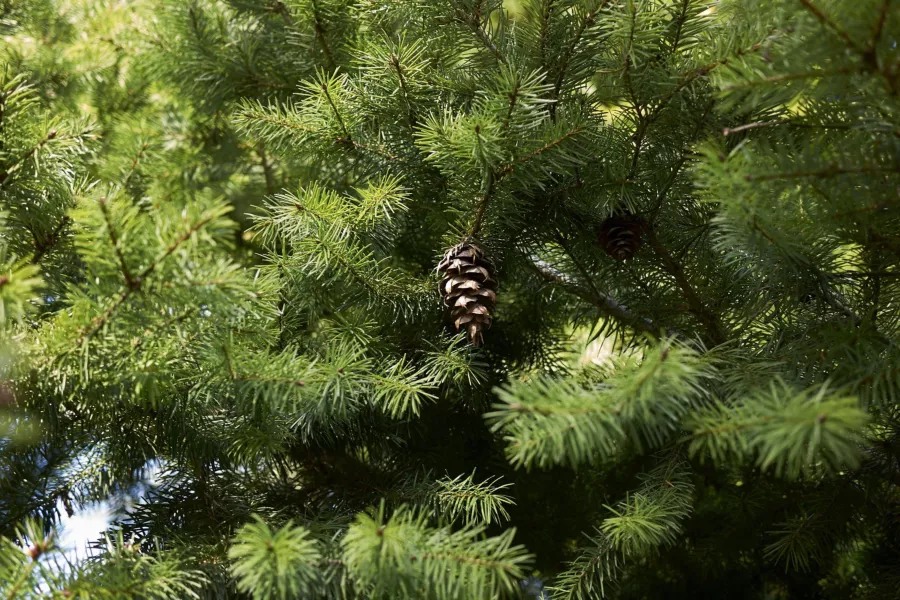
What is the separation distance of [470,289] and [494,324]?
15 centimetres

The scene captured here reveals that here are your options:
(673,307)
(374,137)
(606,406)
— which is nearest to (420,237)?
(374,137)

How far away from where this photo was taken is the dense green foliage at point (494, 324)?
15.6 inches

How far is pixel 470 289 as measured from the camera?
19.9 inches

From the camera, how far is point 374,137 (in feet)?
1.95

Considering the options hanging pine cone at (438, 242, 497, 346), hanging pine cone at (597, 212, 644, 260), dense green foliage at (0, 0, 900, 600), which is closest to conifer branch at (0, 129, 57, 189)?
dense green foliage at (0, 0, 900, 600)

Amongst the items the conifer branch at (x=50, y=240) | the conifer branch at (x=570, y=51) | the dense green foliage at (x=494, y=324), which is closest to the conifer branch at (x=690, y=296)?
the dense green foliage at (x=494, y=324)

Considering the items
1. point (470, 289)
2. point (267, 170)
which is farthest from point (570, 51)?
point (267, 170)

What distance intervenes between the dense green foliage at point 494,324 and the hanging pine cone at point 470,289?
24mm

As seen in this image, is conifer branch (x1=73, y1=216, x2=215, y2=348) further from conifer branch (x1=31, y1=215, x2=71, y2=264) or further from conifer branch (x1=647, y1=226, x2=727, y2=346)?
conifer branch (x1=647, y1=226, x2=727, y2=346)

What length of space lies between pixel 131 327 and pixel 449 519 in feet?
0.77

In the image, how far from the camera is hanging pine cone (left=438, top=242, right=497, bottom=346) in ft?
1.66

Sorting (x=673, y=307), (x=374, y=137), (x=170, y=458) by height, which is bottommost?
(x=673, y=307)

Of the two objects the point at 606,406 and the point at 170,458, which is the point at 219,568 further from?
the point at 606,406

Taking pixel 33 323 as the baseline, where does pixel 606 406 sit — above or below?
below
